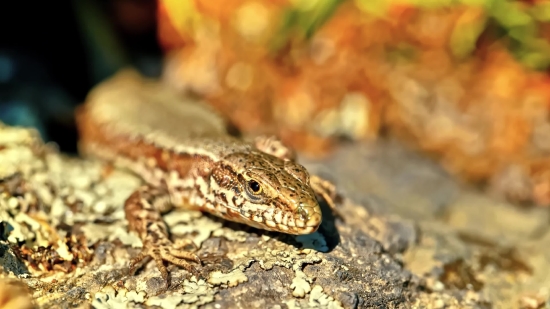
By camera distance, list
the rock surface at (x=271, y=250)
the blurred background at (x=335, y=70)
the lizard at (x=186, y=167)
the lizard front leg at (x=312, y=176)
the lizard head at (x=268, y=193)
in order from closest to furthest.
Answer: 1. the rock surface at (x=271, y=250)
2. the lizard head at (x=268, y=193)
3. the lizard at (x=186, y=167)
4. the lizard front leg at (x=312, y=176)
5. the blurred background at (x=335, y=70)

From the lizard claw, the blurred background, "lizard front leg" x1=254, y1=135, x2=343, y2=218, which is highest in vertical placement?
the blurred background

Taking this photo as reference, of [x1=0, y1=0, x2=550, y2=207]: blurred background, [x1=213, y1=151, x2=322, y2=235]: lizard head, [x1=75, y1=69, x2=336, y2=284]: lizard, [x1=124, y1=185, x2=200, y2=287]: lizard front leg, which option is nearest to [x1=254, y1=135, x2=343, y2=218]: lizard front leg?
[x1=75, y1=69, x2=336, y2=284]: lizard

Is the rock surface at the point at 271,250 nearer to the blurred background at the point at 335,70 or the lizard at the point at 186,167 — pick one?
the lizard at the point at 186,167

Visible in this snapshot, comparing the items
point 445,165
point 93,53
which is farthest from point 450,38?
point 93,53

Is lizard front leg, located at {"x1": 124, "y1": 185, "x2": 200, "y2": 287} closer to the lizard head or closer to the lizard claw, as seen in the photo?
the lizard claw

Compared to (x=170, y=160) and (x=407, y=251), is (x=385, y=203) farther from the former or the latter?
(x=170, y=160)

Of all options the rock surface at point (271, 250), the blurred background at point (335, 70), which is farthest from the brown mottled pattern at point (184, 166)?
the blurred background at point (335, 70)
